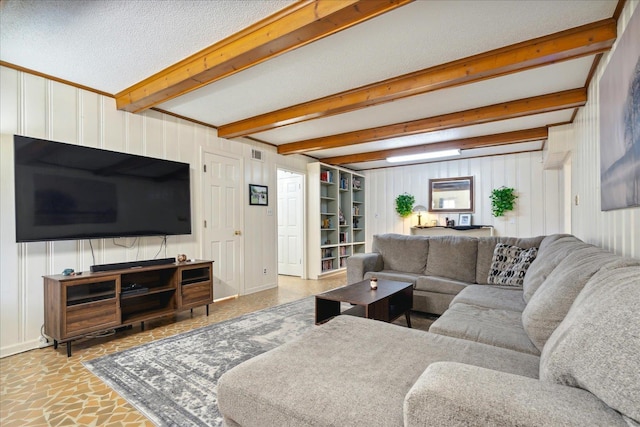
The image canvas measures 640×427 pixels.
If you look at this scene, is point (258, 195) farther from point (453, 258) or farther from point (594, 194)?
point (594, 194)

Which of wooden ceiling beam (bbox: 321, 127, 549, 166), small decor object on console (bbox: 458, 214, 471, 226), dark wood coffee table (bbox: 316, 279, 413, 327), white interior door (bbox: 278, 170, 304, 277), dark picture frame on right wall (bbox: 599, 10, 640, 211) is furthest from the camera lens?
small decor object on console (bbox: 458, 214, 471, 226)

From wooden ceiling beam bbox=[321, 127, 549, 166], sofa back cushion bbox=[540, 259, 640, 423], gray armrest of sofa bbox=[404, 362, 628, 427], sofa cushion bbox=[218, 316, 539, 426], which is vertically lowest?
sofa cushion bbox=[218, 316, 539, 426]

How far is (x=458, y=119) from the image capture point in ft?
12.6

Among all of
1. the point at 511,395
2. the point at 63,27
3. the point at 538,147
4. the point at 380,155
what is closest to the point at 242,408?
the point at 511,395

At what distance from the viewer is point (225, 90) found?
10.4 ft

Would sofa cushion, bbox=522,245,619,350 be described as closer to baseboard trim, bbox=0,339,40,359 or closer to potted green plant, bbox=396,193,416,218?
baseboard trim, bbox=0,339,40,359

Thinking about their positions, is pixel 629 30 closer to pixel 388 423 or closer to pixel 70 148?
pixel 388 423

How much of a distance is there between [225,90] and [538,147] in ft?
17.5

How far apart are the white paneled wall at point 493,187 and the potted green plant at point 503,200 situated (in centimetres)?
12

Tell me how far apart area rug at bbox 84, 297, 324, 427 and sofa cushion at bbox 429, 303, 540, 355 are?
55.7 inches

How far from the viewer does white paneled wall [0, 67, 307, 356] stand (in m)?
2.61

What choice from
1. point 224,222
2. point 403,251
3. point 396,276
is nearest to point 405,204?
point 403,251

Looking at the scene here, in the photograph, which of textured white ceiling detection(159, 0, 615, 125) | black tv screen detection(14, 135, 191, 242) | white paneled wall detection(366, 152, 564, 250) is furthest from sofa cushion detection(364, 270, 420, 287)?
white paneled wall detection(366, 152, 564, 250)

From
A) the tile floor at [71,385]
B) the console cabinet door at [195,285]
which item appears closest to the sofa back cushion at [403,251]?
the tile floor at [71,385]
